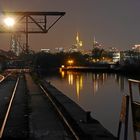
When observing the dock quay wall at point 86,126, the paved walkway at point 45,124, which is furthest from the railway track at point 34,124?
the dock quay wall at point 86,126

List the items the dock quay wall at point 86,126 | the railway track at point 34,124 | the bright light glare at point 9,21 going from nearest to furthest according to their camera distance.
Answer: the railway track at point 34,124
the dock quay wall at point 86,126
the bright light glare at point 9,21

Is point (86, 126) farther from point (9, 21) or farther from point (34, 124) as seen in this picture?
point (9, 21)

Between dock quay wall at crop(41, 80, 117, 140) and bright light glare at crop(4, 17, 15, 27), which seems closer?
dock quay wall at crop(41, 80, 117, 140)

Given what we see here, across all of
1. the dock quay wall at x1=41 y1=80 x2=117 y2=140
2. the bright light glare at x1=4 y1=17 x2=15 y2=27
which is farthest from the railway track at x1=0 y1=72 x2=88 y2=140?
the bright light glare at x1=4 y1=17 x2=15 y2=27

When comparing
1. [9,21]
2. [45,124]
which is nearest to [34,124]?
[45,124]

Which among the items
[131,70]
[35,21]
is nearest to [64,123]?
[35,21]

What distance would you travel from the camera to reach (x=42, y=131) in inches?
838

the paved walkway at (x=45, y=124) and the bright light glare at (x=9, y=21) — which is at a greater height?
the bright light glare at (x=9, y=21)

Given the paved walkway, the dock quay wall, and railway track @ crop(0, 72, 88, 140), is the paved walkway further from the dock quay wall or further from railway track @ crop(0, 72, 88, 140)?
the dock quay wall

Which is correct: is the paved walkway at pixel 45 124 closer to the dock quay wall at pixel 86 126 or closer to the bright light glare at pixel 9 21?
the dock quay wall at pixel 86 126

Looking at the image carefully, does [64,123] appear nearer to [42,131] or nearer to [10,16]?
[42,131]

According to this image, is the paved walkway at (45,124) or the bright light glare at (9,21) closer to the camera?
the paved walkway at (45,124)

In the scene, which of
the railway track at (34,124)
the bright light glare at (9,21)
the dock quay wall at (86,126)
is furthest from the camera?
the bright light glare at (9,21)

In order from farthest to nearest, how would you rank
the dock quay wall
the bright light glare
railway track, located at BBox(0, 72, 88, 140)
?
1. the bright light glare
2. the dock quay wall
3. railway track, located at BBox(0, 72, 88, 140)
